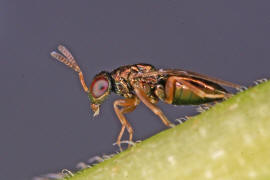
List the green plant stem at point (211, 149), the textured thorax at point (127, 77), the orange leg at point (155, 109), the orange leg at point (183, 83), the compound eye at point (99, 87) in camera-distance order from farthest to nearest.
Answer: the textured thorax at point (127, 77) → the compound eye at point (99, 87) → the orange leg at point (183, 83) → the orange leg at point (155, 109) → the green plant stem at point (211, 149)

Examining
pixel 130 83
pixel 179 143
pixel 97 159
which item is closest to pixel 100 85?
pixel 130 83

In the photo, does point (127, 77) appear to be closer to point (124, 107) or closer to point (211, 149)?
point (124, 107)

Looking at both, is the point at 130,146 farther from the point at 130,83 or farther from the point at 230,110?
the point at 130,83

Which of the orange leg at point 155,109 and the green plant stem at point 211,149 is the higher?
the orange leg at point 155,109

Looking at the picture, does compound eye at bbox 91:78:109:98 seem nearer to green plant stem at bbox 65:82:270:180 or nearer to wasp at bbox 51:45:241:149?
wasp at bbox 51:45:241:149

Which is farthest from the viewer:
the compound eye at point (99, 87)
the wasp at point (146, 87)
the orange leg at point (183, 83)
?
the compound eye at point (99, 87)

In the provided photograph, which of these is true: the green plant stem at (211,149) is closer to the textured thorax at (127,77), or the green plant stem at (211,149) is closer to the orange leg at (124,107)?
the orange leg at (124,107)

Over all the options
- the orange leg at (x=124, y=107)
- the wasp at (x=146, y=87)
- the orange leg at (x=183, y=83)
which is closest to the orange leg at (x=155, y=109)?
the wasp at (x=146, y=87)
